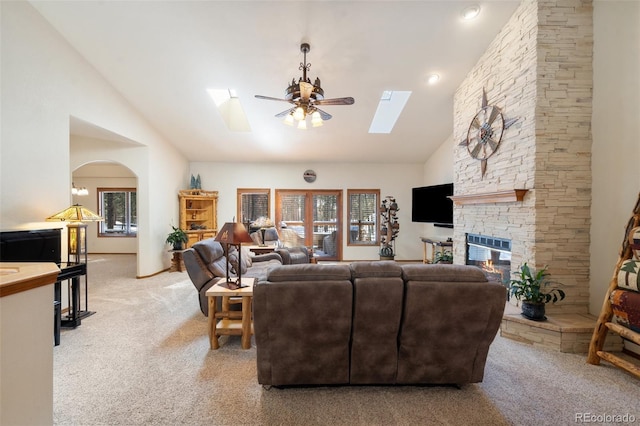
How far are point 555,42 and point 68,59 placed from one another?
19.2 feet

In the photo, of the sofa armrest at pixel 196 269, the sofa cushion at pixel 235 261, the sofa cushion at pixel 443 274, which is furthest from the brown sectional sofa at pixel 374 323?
the sofa cushion at pixel 235 261

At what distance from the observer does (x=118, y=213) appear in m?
8.23

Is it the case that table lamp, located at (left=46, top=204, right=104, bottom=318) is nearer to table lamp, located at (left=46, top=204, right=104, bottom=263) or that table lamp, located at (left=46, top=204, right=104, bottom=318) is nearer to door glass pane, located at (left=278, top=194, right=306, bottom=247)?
table lamp, located at (left=46, top=204, right=104, bottom=263)

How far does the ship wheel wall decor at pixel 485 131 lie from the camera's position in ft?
11.2

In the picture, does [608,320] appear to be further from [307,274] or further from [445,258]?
[307,274]

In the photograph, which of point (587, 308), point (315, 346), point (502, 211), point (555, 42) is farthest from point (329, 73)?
point (587, 308)

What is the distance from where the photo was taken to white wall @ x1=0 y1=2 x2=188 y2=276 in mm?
2818

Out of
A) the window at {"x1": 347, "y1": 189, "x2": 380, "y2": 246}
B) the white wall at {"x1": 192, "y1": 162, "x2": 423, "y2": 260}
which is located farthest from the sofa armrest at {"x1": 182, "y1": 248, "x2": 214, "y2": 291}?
the window at {"x1": 347, "y1": 189, "x2": 380, "y2": 246}

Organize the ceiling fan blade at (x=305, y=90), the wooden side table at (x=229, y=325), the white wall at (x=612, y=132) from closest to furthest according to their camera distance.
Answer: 1. the white wall at (x=612, y=132)
2. the wooden side table at (x=229, y=325)
3. the ceiling fan blade at (x=305, y=90)

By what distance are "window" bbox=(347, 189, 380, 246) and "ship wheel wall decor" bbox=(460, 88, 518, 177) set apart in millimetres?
3284

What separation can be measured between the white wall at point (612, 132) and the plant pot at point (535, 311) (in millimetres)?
659

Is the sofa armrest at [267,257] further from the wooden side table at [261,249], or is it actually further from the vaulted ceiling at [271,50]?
the vaulted ceiling at [271,50]

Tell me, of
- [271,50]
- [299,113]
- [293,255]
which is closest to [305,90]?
[299,113]

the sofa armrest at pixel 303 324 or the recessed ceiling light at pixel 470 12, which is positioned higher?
the recessed ceiling light at pixel 470 12
